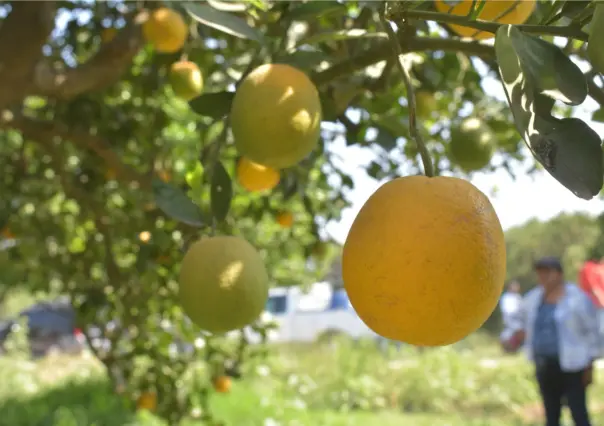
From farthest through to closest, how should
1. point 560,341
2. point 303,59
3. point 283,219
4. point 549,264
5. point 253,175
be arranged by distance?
1. point 549,264
2. point 560,341
3. point 283,219
4. point 253,175
5. point 303,59

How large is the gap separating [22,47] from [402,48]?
140 centimetres

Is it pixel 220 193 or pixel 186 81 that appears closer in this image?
pixel 220 193

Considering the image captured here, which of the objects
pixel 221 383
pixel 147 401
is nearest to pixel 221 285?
pixel 147 401

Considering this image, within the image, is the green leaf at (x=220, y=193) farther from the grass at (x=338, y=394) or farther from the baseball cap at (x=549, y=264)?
the baseball cap at (x=549, y=264)

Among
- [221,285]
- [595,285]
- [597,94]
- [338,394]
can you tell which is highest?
[597,94]

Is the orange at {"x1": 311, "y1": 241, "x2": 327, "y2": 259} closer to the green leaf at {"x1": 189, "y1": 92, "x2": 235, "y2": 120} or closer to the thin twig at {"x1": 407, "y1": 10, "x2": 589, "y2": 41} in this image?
the green leaf at {"x1": 189, "y1": 92, "x2": 235, "y2": 120}

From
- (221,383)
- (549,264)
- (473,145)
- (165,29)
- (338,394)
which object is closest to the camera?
(473,145)

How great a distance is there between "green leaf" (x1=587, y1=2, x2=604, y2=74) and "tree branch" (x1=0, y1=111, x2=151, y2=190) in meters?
1.44

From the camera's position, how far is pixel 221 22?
734mm

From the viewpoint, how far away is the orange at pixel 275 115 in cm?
72

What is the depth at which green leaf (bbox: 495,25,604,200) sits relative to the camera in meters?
0.45

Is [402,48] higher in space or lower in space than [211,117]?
higher

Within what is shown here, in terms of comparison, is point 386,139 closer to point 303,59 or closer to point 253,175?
point 253,175

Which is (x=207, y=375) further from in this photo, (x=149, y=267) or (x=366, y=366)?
(x=366, y=366)
